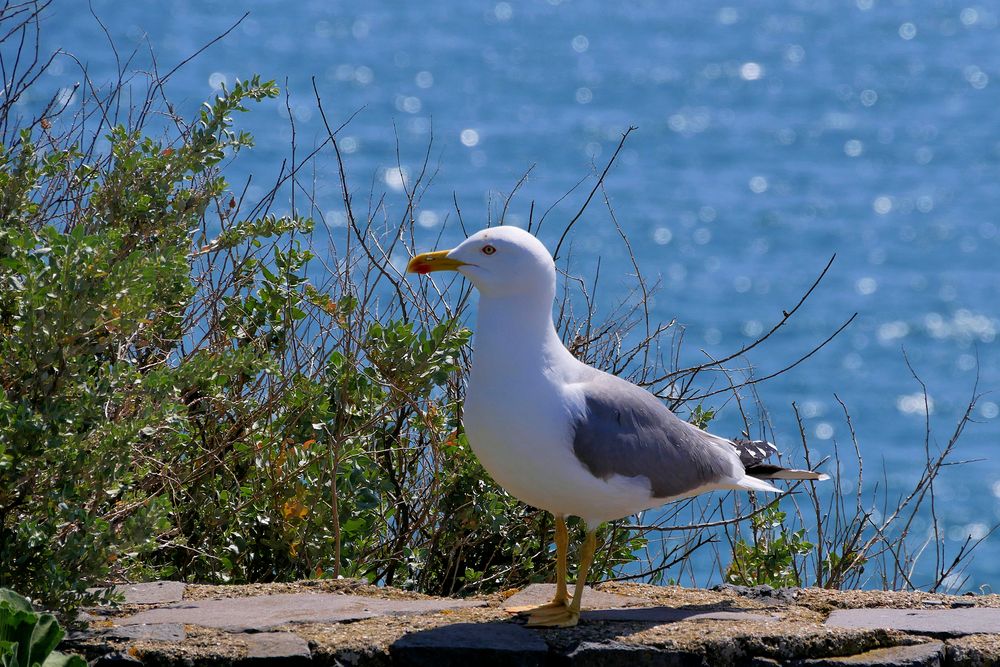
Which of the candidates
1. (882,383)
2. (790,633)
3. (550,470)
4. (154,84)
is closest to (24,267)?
(550,470)

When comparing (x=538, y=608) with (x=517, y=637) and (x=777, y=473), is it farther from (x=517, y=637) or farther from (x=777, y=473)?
(x=777, y=473)

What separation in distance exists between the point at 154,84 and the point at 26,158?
1306 mm

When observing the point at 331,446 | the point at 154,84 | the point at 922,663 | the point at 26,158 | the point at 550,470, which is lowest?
the point at 922,663

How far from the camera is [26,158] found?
180 inches

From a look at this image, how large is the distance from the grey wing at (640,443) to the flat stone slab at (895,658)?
64 centimetres

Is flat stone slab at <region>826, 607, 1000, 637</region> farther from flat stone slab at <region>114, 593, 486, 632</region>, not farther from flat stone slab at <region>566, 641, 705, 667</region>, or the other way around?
flat stone slab at <region>114, 593, 486, 632</region>

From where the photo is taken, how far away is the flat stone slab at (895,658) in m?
4.11

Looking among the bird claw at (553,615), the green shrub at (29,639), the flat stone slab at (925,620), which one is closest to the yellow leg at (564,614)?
the bird claw at (553,615)

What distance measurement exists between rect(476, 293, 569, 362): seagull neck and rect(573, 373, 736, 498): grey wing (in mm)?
202

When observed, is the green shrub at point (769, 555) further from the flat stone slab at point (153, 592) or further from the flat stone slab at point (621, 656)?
the flat stone slab at point (153, 592)

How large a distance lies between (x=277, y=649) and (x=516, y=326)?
3.72ft

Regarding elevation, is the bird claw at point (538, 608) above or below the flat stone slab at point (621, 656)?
above

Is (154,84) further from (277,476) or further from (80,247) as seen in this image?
(80,247)

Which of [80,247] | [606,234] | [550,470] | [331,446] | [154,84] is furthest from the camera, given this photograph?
[606,234]
